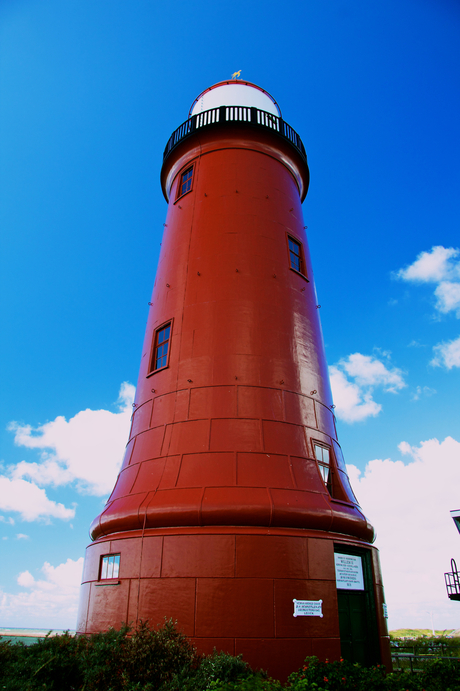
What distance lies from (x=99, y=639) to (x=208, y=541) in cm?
250

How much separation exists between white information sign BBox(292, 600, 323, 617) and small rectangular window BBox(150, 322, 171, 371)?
21.5ft

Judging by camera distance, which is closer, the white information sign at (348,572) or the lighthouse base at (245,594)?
the lighthouse base at (245,594)

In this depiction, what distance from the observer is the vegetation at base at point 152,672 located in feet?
22.4

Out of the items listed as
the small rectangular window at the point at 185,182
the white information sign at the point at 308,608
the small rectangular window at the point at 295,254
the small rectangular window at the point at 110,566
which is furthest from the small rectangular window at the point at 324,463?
the small rectangular window at the point at 185,182

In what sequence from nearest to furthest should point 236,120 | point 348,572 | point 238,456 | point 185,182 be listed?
point 348,572 < point 238,456 < point 236,120 < point 185,182

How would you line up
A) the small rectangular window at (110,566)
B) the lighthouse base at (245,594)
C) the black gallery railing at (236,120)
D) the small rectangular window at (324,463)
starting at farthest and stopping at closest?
the black gallery railing at (236,120) < the small rectangular window at (324,463) < the small rectangular window at (110,566) < the lighthouse base at (245,594)

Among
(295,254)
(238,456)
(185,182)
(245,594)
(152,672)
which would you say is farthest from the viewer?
(185,182)

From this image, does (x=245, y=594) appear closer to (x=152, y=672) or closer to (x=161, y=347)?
(x=152, y=672)

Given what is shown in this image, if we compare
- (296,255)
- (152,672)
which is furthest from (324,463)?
(296,255)

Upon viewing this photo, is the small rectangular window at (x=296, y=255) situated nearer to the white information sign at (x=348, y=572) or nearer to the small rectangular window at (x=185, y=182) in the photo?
the small rectangular window at (x=185, y=182)

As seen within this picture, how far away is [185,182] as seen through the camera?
16.4 metres

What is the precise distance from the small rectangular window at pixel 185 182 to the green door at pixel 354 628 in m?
12.5

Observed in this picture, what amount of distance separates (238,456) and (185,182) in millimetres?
9944

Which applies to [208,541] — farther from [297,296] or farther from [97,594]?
[297,296]
